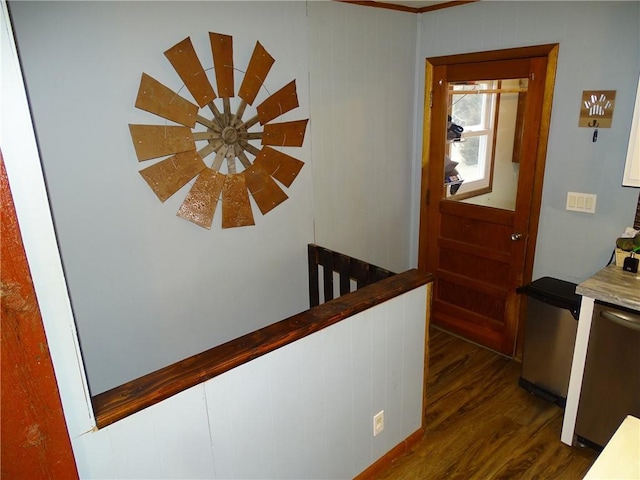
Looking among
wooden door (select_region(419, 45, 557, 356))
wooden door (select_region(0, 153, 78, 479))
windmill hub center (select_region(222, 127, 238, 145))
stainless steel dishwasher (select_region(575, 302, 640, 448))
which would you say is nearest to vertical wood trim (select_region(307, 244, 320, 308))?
windmill hub center (select_region(222, 127, 238, 145))

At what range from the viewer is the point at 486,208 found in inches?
122

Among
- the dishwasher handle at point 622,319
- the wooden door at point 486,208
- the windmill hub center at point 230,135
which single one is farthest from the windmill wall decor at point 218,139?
the dishwasher handle at point 622,319

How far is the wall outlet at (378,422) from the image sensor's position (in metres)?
2.11

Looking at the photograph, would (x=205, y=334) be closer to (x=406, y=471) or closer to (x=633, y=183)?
(x=406, y=471)

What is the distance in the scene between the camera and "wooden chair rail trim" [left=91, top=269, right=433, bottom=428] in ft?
4.08

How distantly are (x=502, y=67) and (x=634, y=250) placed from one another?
4.51ft

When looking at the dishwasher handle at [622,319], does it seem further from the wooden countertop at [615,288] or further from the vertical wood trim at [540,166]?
the vertical wood trim at [540,166]

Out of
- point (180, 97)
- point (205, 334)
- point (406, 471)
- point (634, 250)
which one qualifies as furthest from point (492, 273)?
point (180, 97)

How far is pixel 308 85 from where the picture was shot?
2.66 meters

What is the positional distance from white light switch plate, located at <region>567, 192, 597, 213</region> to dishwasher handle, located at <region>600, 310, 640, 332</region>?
0.81 metres

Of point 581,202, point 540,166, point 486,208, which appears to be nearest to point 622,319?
point 581,202

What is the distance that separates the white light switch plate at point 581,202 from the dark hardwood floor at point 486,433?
117 centimetres

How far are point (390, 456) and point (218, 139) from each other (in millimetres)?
1879

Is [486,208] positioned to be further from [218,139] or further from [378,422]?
[218,139]
